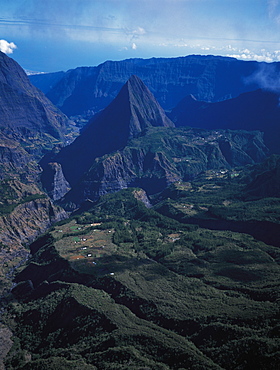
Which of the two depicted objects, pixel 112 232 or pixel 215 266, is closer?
pixel 215 266

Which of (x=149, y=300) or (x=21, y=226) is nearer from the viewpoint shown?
(x=149, y=300)

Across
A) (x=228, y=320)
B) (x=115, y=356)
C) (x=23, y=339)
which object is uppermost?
(x=228, y=320)

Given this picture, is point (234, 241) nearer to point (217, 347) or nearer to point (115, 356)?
point (217, 347)

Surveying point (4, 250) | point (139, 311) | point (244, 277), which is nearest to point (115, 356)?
point (139, 311)

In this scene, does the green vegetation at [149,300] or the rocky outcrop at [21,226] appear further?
the rocky outcrop at [21,226]

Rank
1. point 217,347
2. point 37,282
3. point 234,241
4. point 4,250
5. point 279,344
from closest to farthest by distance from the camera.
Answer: point 279,344
point 217,347
point 37,282
point 234,241
point 4,250

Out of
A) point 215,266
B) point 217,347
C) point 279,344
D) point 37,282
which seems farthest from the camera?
point 37,282

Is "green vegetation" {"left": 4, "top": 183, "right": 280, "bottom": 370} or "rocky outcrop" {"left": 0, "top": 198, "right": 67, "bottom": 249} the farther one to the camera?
"rocky outcrop" {"left": 0, "top": 198, "right": 67, "bottom": 249}

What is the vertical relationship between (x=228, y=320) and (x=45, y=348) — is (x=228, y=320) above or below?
above
